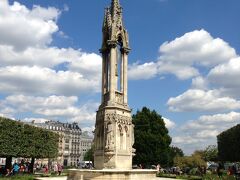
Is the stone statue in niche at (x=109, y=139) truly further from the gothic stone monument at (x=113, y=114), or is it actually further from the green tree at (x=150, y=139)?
the green tree at (x=150, y=139)

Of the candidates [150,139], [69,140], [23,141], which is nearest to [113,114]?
[23,141]

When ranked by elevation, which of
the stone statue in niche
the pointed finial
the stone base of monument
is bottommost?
the stone base of monument

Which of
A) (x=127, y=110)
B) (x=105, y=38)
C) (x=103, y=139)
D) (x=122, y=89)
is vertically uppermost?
(x=105, y=38)

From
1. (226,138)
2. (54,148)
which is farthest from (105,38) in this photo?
(226,138)

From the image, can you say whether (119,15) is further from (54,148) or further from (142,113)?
(142,113)

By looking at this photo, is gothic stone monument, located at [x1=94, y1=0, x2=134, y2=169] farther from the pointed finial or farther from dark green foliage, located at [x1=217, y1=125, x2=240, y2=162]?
dark green foliage, located at [x1=217, y1=125, x2=240, y2=162]

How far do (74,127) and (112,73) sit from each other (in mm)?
146304

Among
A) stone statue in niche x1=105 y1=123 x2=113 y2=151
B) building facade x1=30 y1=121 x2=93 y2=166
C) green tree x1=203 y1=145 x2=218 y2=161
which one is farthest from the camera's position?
building facade x1=30 y1=121 x2=93 y2=166

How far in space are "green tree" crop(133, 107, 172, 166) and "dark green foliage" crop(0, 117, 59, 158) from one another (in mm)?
14490

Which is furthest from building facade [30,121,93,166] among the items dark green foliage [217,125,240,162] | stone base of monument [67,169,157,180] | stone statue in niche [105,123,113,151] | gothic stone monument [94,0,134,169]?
stone base of monument [67,169,157,180]

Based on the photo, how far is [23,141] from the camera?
1570 inches

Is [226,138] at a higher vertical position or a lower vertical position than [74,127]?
lower

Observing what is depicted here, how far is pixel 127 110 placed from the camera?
2303cm

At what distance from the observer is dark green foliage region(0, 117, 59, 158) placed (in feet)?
122
